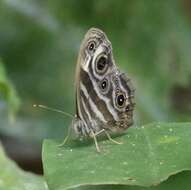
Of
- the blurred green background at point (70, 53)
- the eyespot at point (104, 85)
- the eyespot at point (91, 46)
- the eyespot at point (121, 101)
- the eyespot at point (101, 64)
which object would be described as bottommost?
the eyespot at point (121, 101)

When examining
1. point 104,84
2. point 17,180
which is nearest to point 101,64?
point 104,84

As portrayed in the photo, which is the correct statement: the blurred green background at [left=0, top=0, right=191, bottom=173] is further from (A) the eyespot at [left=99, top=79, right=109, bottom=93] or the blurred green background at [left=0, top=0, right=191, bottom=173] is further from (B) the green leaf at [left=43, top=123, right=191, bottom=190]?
(B) the green leaf at [left=43, top=123, right=191, bottom=190]

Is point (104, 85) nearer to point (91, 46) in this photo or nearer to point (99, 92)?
point (99, 92)

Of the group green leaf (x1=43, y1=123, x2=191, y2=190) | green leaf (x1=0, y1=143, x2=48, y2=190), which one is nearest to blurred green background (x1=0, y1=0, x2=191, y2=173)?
green leaf (x1=0, y1=143, x2=48, y2=190)

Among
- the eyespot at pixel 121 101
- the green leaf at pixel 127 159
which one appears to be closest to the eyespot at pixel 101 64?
the eyespot at pixel 121 101

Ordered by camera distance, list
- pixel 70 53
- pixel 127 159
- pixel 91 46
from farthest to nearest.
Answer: pixel 70 53 → pixel 91 46 → pixel 127 159

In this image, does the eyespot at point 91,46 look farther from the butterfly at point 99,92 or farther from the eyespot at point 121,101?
the eyespot at point 121,101

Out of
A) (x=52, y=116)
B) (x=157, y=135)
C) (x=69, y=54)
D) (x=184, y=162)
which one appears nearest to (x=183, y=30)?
(x=69, y=54)
